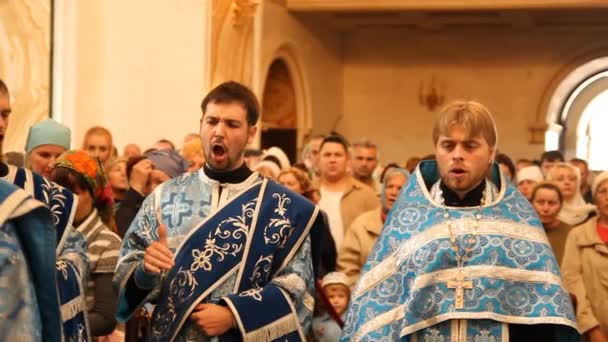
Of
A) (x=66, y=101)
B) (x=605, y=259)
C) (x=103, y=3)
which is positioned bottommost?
(x=605, y=259)

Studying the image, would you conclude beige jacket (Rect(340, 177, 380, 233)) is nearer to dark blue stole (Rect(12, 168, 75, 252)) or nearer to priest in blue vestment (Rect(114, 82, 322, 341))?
priest in blue vestment (Rect(114, 82, 322, 341))

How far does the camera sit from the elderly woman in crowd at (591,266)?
6.45 meters

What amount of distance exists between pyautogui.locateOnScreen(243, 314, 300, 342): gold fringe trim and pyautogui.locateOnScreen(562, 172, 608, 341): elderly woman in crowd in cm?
281

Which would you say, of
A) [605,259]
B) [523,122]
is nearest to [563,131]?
[523,122]

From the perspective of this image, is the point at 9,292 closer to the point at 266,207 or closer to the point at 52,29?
the point at 266,207

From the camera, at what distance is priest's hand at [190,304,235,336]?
3.83 meters

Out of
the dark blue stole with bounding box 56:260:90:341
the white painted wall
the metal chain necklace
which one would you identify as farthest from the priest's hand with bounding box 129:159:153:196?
the white painted wall

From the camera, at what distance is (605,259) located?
6.57 metres

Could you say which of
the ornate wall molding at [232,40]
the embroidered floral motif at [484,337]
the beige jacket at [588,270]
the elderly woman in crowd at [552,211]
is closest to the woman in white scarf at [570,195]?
the elderly woman in crowd at [552,211]

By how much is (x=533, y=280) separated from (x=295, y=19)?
50.9 feet

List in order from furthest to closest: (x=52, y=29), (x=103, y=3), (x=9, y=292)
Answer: (x=103, y=3)
(x=52, y=29)
(x=9, y=292)

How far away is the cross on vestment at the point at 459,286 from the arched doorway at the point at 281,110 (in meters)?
15.4

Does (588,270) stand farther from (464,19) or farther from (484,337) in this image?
(464,19)

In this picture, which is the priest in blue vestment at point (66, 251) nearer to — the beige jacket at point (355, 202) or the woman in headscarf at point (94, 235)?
the woman in headscarf at point (94, 235)
